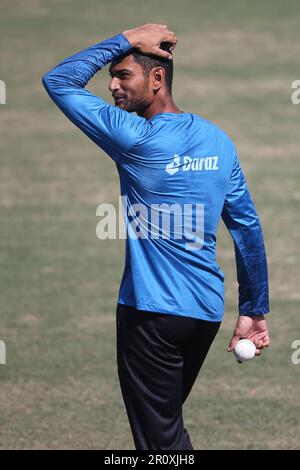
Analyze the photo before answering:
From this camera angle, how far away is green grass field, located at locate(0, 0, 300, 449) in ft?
25.3

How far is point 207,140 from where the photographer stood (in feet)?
17.3

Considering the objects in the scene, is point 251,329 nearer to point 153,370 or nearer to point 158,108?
point 153,370

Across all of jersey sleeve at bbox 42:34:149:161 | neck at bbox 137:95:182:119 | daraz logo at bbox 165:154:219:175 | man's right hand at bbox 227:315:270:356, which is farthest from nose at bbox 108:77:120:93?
man's right hand at bbox 227:315:270:356

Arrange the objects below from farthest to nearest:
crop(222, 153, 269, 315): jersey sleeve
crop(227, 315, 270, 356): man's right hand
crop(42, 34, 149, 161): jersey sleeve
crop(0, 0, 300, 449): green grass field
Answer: crop(0, 0, 300, 449): green grass field
crop(227, 315, 270, 356): man's right hand
crop(222, 153, 269, 315): jersey sleeve
crop(42, 34, 149, 161): jersey sleeve

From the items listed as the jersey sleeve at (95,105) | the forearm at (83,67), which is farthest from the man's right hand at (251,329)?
the forearm at (83,67)

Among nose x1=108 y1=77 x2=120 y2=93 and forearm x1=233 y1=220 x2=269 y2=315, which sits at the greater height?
nose x1=108 y1=77 x2=120 y2=93

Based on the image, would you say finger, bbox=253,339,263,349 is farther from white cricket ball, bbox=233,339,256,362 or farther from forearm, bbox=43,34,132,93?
forearm, bbox=43,34,132,93

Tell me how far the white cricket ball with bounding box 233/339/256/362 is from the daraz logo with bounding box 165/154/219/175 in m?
0.94

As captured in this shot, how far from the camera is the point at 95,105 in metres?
5.23

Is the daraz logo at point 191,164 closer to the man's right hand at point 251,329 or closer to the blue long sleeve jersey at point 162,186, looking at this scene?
the blue long sleeve jersey at point 162,186

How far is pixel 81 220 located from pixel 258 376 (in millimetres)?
4968

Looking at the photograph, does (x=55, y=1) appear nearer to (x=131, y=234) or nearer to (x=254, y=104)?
(x=254, y=104)

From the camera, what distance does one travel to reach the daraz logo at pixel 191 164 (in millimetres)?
5203
